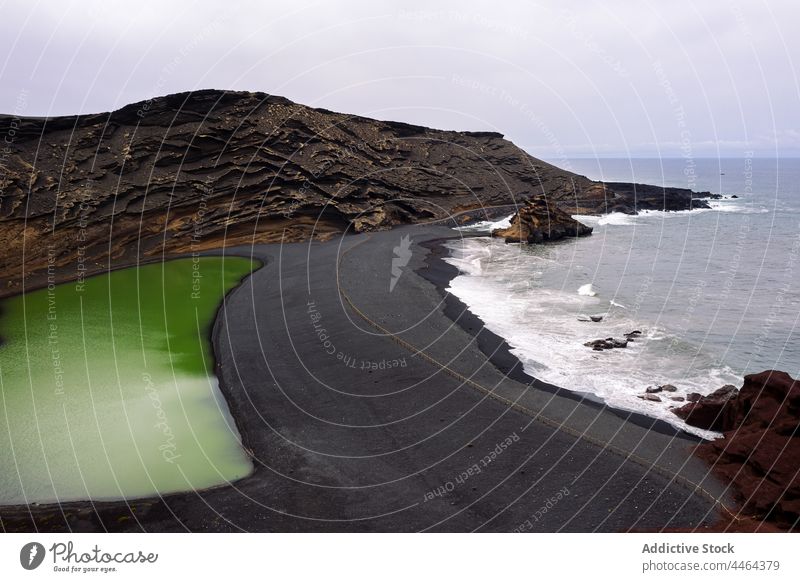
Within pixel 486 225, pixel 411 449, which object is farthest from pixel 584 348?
pixel 486 225

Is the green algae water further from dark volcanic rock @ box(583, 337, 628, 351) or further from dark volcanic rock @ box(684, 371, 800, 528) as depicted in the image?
dark volcanic rock @ box(583, 337, 628, 351)

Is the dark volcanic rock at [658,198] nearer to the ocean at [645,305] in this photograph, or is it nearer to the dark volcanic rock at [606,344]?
the ocean at [645,305]

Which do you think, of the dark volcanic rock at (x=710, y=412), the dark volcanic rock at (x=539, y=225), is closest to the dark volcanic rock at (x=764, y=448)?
the dark volcanic rock at (x=710, y=412)

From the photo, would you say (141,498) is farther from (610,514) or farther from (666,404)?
(666,404)

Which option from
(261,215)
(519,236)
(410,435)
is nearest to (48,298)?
(261,215)

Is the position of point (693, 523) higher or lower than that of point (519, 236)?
lower

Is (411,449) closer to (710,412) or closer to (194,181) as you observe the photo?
(710,412)
